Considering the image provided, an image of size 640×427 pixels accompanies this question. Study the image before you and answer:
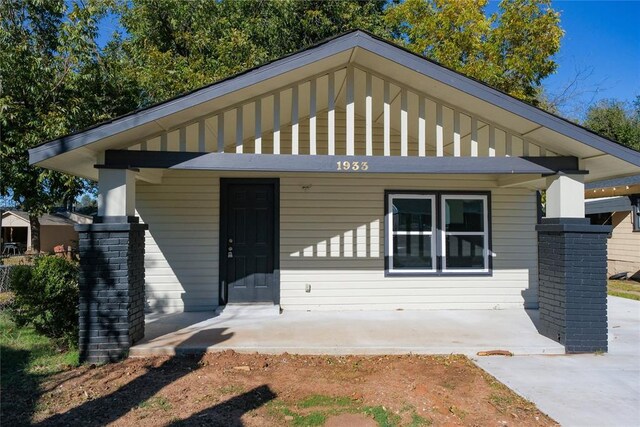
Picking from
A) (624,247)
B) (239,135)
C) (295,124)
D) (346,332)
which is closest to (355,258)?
(346,332)

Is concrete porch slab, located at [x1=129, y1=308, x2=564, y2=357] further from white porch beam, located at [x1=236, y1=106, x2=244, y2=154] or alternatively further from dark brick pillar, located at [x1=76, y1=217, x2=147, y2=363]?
white porch beam, located at [x1=236, y1=106, x2=244, y2=154]

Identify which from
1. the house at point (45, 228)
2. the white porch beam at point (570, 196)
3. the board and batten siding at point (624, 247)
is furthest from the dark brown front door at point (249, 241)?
the house at point (45, 228)

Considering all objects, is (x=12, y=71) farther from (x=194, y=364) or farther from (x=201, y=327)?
(x=194, y=364)

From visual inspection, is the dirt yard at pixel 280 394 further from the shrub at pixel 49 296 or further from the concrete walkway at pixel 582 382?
the shrub at pixel 49 296

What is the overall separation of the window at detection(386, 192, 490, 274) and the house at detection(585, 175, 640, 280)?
7.94 metres

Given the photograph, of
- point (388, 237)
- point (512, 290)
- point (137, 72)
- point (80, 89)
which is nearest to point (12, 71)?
point (80, 89)

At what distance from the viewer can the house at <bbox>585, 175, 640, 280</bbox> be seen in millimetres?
14070

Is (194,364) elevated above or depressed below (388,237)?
below

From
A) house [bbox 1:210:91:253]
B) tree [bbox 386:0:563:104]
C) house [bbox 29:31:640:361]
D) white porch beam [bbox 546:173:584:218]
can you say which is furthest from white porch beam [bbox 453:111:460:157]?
house [bbox 1:210:91:253]

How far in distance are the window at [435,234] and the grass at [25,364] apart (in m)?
5.30

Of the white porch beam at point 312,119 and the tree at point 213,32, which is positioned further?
the tree at point 213,32

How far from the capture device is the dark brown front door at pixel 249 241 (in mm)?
7809

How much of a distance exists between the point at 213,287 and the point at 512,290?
551cm

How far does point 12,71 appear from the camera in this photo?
855 centimetres
